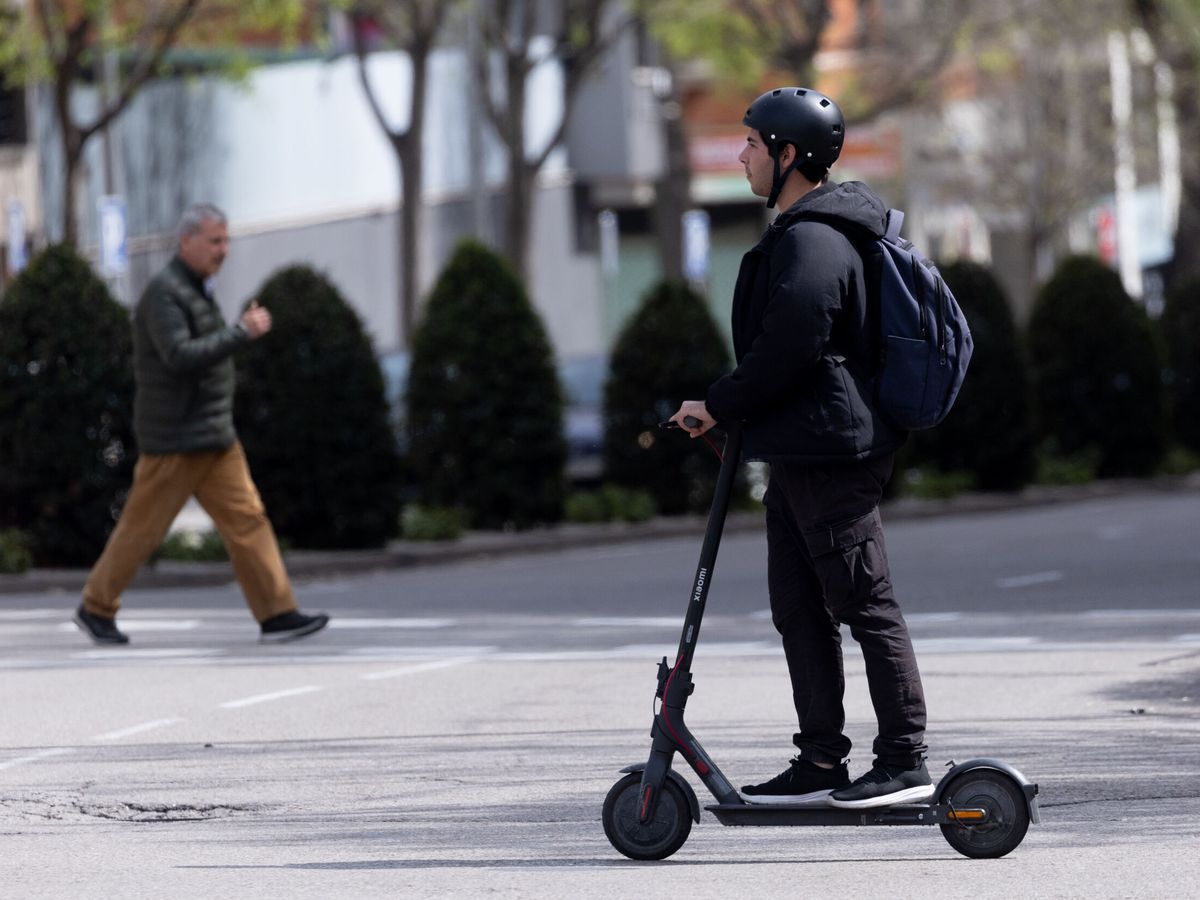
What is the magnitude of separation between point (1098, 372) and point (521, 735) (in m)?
18.5

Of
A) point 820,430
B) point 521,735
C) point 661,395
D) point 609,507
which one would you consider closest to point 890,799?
point 820,430

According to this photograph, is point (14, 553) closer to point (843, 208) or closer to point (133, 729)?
point (133, 729)

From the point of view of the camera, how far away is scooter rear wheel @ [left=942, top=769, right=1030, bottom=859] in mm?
6426

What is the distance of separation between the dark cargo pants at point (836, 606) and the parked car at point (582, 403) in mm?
15966

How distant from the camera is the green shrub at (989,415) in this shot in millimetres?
25062

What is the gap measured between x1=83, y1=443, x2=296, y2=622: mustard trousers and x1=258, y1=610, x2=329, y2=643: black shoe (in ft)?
0.12

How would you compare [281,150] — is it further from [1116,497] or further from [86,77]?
[1116,497]

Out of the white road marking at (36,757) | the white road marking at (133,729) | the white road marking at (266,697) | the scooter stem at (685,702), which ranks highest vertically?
the scooter stem at (685,702)

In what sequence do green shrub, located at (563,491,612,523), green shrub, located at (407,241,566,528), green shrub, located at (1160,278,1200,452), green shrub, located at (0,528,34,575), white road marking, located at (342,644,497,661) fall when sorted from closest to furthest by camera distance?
1. white road marking, located at (342,644,497,661)
2. green shrub, located at (0,528,34,575)
3. green shrub, located at (407,241,566,528)
4. green shrub, located at (563,491,612,523)
5. green shrub, located at (1160,278,1200,452)

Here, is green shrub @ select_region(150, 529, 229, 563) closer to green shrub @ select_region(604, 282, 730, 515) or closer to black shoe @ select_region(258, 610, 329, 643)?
black shoe @ select_region(258, 610, 329, 643)

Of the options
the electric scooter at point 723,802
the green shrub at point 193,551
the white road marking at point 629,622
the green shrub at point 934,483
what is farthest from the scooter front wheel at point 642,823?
the green shrub at point 934,483

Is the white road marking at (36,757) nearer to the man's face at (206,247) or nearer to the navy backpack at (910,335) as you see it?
the navy backpack at (910,335)

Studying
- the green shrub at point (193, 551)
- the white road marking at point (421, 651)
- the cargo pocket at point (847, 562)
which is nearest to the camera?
the cargo pocket at point (847, 562)

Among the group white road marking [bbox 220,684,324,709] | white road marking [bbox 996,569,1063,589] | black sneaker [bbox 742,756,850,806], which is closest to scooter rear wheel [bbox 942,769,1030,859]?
black sneaker [bbox 742,756,850,806]
